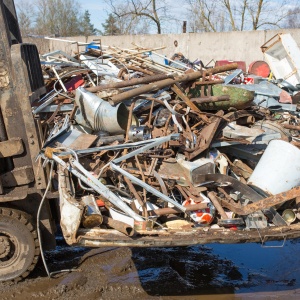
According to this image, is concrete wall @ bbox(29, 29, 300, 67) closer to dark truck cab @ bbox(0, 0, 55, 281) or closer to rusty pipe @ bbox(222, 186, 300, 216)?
dark truck cab @ bbox(0, 0, 55, 281)

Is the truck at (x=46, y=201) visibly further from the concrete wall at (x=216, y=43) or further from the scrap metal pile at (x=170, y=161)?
the concrete wall at (x=216, y=43)

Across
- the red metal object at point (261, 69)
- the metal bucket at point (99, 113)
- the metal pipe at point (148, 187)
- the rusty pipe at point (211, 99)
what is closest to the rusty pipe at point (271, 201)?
the metal pipe at point (148, 187)

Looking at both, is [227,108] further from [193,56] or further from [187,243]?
[193,56]

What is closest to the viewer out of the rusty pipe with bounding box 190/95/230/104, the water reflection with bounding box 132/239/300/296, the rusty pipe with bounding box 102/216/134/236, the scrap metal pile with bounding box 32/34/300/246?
the rusty pipe with bounding box 102/216/134/236

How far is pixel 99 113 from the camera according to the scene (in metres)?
3.42

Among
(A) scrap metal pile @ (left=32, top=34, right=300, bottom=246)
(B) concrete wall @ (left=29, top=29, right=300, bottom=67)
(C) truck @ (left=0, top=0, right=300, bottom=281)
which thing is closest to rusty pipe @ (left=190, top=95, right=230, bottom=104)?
(A) scrap metal pile @ (left=32, top=34, right=300, bottom=246)

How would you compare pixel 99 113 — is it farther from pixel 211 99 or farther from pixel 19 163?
pixel 211 99

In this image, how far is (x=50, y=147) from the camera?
312 cm

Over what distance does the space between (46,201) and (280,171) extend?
2176 mm

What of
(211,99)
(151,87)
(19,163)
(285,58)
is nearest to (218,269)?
(211,99)

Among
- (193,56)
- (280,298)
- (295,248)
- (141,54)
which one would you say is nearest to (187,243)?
(280,298)

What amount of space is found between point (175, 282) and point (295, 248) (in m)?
1.71

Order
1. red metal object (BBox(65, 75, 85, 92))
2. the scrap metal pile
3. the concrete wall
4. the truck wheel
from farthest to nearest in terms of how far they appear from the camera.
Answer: the concrete wall < red metal object (BBox(65, 75, 85, 92)) < the truck wheel < the scrap metal pile

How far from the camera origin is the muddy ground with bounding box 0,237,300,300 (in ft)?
11.3
